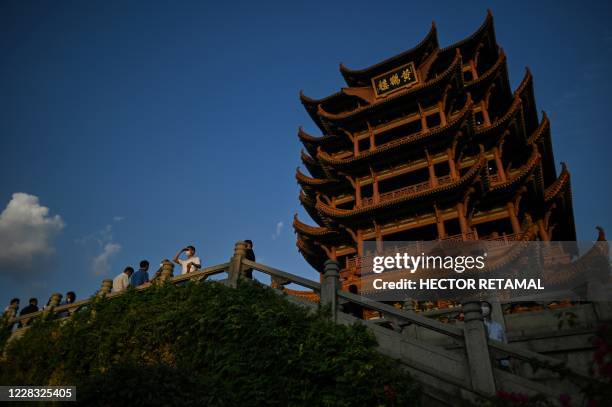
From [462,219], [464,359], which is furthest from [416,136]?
[464,359]

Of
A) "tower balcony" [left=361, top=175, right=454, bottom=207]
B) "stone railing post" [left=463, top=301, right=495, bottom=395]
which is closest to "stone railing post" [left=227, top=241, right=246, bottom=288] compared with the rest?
"stone railing post" [left=463, top=301, right=495, bottom=395]

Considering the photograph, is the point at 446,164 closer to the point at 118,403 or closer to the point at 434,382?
the point at 434,382

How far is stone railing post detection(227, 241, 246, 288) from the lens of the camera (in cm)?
764

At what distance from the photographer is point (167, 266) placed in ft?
28.4

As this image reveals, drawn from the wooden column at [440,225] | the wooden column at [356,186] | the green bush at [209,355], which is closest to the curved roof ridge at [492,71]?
the wooden column at [356,186]

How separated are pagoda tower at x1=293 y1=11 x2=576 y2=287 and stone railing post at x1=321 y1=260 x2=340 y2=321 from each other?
11313mm

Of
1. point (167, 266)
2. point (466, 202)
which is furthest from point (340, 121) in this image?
point (167, 266)

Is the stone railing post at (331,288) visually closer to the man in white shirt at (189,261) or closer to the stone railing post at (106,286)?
the man in white shirt at (189,261)

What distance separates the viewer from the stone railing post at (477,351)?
190 inches

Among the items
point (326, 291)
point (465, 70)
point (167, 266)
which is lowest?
point (326, 291)

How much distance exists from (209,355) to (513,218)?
1535cm

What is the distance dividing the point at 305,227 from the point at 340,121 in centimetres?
640

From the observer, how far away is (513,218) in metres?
17.5

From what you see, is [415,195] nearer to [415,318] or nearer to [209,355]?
[415,318]
